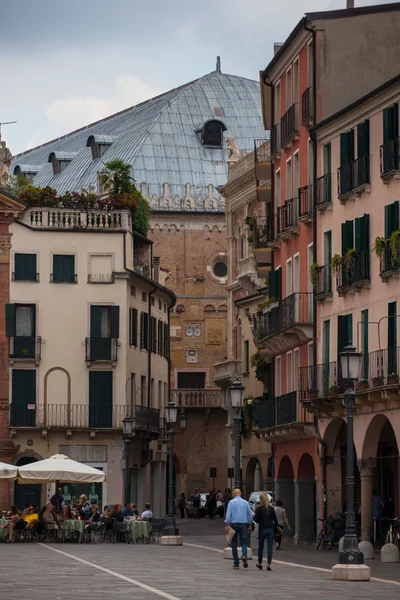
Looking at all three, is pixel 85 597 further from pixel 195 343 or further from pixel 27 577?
pixel 195 343

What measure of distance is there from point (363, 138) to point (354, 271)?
3980 millimetres

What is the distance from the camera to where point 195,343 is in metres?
113

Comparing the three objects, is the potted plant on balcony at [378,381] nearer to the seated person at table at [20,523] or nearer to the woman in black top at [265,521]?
the woman in black top at [265,521]

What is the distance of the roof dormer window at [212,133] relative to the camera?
123400 mm

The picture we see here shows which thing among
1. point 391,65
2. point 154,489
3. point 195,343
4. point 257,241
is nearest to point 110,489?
point 154,489

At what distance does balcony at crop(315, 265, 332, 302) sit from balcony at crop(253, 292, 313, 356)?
1.59m

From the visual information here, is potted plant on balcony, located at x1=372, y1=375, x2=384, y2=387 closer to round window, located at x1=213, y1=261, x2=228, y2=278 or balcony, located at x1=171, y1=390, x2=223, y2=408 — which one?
balcony, located at x1=171, y1=390, x2=223, y2=408

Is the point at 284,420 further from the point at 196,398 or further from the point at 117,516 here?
the point at 196,398

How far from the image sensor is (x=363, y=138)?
50.0 meters

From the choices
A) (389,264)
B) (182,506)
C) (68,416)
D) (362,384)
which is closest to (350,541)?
(362,384)

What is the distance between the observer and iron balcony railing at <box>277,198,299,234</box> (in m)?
57.8

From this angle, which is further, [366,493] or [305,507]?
[305,507]

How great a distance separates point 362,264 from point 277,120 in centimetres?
1431

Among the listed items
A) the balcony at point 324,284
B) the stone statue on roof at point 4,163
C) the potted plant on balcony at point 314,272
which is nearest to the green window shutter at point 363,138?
the balcony at point 324,284
